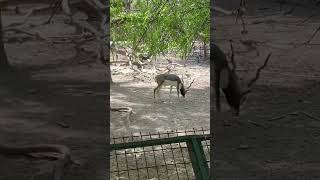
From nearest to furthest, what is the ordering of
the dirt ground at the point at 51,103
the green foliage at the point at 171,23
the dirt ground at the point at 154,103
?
the dirt ground at the point at 51,103 < the green foliage at the point at 171,23 < the dirt ground at the point at 154,103

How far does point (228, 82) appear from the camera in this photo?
8.46 feet

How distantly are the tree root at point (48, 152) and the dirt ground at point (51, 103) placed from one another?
0.07ft

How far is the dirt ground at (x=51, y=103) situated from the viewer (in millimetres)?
2361

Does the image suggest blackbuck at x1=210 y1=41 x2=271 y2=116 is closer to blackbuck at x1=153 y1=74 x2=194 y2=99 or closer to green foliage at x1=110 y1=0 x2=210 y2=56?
green foliage at x1=110 y1=0 x2=210 y2=56

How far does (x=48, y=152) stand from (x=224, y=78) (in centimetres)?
97

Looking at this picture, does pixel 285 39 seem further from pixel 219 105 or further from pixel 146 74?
pixel 146 74

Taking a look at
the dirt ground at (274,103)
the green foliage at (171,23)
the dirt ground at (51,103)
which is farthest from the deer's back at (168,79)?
the dirt ground at (51,103)

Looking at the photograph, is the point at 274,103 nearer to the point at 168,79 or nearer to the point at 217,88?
the point at 217,88

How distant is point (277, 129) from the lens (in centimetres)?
266

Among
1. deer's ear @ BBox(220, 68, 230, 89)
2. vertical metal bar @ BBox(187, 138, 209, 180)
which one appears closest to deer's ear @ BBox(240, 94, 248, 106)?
deer's ear @ BBox(220, 68, 230, 89)

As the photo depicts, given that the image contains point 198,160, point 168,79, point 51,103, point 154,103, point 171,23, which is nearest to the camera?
point 51,103

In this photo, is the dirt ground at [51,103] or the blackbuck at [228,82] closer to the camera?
the dirt ground at [51,103]

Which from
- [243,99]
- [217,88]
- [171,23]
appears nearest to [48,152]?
[217,88]

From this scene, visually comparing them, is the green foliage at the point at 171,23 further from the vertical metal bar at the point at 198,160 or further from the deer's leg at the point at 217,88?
the deer's leg at the point at 217,88
